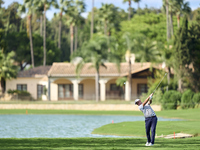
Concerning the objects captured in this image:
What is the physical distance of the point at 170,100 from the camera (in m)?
45.5

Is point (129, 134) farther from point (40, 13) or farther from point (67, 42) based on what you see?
point (67, 42)

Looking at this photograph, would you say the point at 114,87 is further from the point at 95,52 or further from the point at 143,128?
the point at 143,128

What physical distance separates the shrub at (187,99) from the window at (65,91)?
66.3ft

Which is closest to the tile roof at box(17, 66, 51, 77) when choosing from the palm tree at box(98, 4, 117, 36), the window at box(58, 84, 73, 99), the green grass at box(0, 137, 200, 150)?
the window at box(58, 84, 73, 99)

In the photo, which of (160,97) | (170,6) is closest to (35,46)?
(170,6)

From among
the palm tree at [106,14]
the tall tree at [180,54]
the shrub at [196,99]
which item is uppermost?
the palm tree at [106,14]

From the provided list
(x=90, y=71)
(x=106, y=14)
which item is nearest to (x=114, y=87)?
(x=90, y=71)

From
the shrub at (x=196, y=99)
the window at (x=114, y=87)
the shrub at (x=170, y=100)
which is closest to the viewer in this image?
the shrub at (x=196, y=99)

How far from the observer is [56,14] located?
89312 mm

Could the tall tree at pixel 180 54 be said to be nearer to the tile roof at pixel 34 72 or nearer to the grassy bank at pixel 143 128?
the grassy bank at pixel 143 128

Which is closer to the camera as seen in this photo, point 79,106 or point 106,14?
point 79,106

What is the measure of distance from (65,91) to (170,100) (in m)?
19.4

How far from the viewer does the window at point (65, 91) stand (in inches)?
2391

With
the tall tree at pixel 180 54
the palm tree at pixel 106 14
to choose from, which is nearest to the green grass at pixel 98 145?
the tall tree at pixel 180 54
